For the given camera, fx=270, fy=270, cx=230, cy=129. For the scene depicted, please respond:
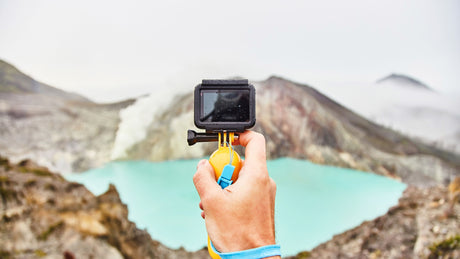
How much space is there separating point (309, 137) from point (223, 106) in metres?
1.47

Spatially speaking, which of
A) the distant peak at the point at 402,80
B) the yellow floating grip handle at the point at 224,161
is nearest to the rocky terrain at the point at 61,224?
the yellow floating grip handle at the point at 224,161

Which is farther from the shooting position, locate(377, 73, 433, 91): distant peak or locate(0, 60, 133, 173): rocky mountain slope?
locate(377, 73, 433, 91): distant peak

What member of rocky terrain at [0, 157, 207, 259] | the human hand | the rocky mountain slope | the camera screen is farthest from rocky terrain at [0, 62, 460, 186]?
the human hand

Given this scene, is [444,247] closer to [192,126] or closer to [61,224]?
[192,126]

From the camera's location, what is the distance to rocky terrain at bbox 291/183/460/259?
1.20 meters

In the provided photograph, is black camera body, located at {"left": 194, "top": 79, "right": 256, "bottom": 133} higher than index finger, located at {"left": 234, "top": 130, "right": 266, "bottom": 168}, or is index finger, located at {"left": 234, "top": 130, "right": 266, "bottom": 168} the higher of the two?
black camera body, located at {"left": 194, "top": 79, "right": 256, "bottom": 133}

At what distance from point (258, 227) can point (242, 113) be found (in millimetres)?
212

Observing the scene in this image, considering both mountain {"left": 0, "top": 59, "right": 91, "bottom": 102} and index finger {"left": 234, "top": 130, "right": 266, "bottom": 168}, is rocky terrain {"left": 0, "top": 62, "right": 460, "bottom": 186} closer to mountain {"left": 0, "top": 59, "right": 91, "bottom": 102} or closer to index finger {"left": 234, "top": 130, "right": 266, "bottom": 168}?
mountain {"left": 0, "top": 59, "right": 91, "bottom": 102}

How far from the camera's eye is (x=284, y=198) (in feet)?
5.20

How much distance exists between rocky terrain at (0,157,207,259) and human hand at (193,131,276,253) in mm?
1082

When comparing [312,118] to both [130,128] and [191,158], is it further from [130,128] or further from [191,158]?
[130,128]

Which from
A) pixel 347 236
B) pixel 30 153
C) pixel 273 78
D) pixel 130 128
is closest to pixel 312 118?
pixel 273 78

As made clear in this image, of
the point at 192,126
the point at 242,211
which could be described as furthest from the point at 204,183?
the point at 192,126

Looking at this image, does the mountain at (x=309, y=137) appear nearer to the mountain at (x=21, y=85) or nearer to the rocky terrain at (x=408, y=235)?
the rocky terrain at (x=408, y=235)
